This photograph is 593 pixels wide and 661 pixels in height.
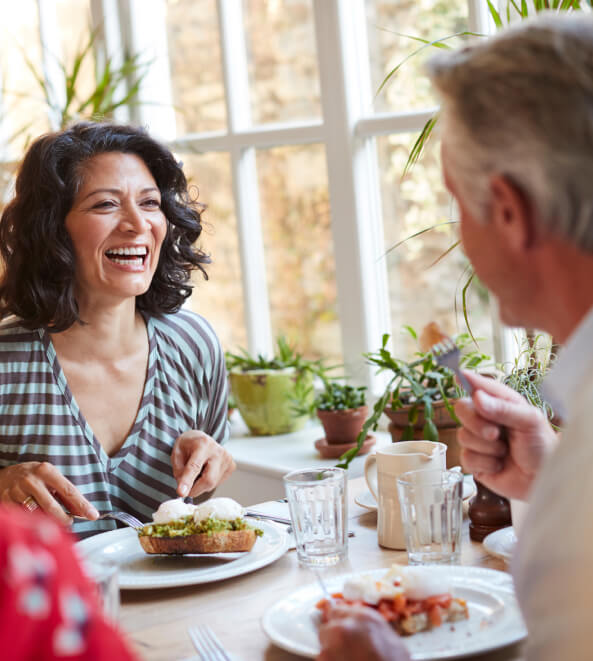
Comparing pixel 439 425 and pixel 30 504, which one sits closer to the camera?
pixel 30 504

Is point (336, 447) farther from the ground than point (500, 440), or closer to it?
closer to it

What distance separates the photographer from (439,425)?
2.26 m

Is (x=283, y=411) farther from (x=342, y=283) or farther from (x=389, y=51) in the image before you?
(x=389, y=51)

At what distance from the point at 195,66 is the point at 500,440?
273cm

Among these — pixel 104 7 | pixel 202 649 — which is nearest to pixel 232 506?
pixel 202 649

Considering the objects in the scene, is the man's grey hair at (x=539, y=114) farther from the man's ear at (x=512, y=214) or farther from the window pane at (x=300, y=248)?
the window pane at (x=300, y=248)

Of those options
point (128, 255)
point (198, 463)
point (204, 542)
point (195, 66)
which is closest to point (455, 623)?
point (204, 542)

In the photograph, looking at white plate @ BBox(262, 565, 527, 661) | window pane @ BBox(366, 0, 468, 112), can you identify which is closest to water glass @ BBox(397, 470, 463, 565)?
white plate @ BBox(262, 565, 527, 661)

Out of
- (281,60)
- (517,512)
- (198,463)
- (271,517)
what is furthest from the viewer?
(281,60)

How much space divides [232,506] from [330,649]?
0.54m

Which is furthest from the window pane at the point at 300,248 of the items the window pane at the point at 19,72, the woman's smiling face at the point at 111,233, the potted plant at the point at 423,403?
the window pane at the point at 19,72

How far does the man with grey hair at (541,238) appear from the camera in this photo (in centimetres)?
81

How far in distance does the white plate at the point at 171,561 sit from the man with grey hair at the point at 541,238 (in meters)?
0.35

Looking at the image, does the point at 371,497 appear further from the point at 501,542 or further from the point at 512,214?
the point at 512,214
